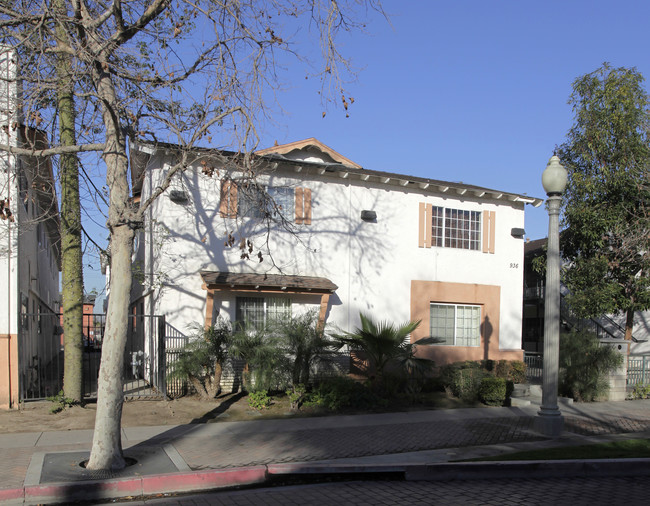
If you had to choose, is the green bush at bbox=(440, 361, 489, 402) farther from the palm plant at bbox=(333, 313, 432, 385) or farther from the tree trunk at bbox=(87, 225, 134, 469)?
the tree trunk at bbox=(87, 225, 134, 469)

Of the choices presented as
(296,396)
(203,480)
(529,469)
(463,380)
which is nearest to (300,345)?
(296,396)

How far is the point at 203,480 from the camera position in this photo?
734 cm

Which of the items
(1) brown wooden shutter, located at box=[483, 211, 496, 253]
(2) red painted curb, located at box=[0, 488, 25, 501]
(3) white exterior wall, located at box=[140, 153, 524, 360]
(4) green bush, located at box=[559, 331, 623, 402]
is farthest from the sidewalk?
(1) brown wooden shutter, located at box=[483, 211, 496, 253]

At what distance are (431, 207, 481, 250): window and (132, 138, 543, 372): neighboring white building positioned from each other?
0.03 meters

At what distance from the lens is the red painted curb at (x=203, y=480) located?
7094 millimetres

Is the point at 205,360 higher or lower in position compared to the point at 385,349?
lower

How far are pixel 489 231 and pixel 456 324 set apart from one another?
3.14 meters

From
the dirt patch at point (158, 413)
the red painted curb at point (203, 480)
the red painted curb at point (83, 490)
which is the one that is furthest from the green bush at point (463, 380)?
the red painted curb at point (83, 490)

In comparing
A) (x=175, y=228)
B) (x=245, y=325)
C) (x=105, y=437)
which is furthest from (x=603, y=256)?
(x=105, y=437)

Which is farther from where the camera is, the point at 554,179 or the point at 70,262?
the point at 70,262

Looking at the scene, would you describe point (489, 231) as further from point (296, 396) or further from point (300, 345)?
point (296, 396)

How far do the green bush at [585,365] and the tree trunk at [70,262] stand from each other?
462 inches

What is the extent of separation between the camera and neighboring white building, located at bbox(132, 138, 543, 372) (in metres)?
14.1

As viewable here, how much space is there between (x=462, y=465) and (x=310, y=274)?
8.24 meters
